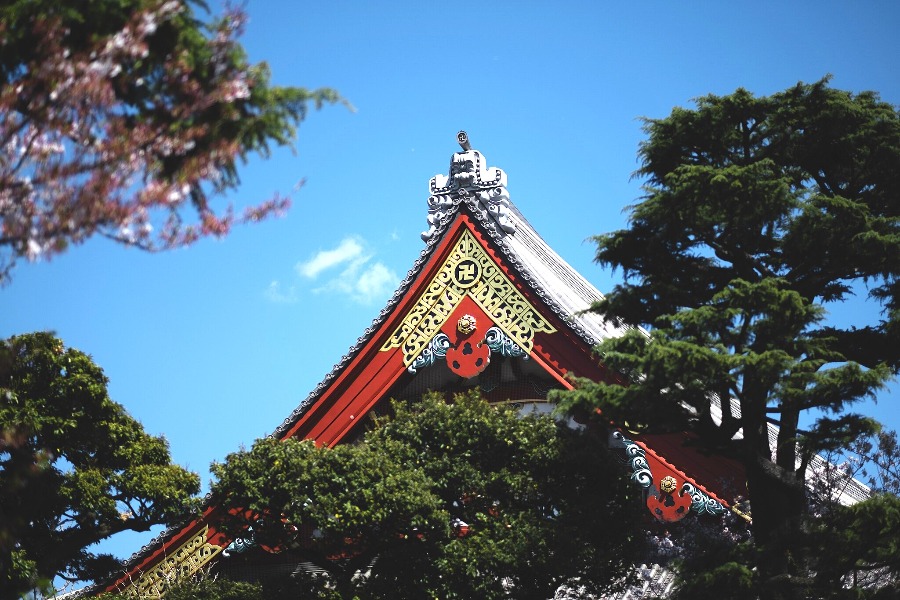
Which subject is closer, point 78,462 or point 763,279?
point 763,279

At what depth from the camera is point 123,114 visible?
7.19 meters

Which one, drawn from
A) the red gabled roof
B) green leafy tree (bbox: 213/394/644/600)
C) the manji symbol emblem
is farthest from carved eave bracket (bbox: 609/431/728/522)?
the manji symbol emblem

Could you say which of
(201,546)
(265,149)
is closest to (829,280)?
(265,149)

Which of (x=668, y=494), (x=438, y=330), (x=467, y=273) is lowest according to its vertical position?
(x=668, y=494)

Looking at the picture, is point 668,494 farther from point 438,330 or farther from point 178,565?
point 178,565

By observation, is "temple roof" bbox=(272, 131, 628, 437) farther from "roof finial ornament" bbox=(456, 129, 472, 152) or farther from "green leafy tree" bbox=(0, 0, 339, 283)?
"green leafy tree" bbox=(0, 0, 339, 283)

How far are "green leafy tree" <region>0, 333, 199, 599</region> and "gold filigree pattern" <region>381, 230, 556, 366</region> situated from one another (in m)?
3.93

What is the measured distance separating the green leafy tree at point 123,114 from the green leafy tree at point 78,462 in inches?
364

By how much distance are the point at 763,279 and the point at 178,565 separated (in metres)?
8.78

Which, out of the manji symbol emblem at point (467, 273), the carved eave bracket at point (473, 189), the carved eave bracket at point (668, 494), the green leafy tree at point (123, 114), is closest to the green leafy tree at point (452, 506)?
the carved eave bracket at point (668, 494)

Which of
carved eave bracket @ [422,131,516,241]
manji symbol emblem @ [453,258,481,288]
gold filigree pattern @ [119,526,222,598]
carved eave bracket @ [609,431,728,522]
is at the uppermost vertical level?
carved eave bracket @ [422,131,516,241]

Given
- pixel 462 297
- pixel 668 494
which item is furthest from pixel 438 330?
pixel 668 494

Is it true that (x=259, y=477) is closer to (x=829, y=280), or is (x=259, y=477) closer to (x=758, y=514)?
(x=758, y=514)

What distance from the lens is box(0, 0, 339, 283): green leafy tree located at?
6777 mm
